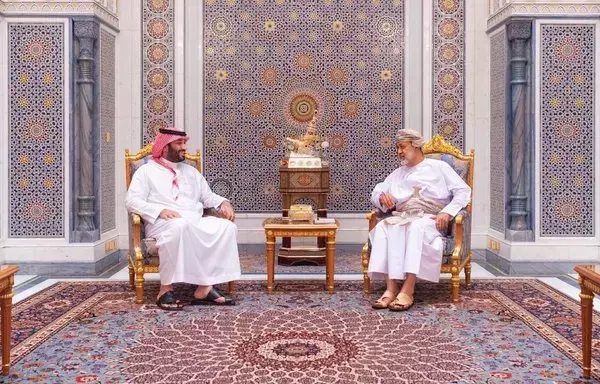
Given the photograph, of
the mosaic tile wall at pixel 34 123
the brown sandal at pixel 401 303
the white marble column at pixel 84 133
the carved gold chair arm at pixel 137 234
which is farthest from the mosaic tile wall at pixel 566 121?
the mosaic tile wall at pixel 34 123

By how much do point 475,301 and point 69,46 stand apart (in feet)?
12.3

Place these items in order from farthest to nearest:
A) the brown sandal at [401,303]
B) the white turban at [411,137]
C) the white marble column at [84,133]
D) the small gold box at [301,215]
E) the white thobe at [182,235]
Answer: the white marble column at [84,133]
the small gold box at [301,215]
the white turban at [411,137]
the white thobe at [182,235]
the brown sandal at [401,303]

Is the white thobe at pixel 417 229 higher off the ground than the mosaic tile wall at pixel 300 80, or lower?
lower

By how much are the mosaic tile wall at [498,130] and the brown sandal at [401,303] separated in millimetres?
2036

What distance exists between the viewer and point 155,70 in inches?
248

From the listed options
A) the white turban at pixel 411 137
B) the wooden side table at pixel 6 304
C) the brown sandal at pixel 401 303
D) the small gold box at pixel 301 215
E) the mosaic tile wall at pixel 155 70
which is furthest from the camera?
the mosaic tile wall at pixel 155 70

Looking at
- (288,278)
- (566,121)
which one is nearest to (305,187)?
(288,278)

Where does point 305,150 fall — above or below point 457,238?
above

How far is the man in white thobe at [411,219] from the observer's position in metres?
4.19

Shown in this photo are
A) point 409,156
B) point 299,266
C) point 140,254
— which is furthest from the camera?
→ point 299,266

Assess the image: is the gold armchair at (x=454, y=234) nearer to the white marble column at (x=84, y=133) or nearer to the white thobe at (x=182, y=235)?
the white thobe at (x=182, y=235)

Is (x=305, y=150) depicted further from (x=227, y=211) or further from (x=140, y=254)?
(x=140, y=254)

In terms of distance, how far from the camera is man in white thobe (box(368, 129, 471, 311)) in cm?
419

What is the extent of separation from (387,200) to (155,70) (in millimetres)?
2935
